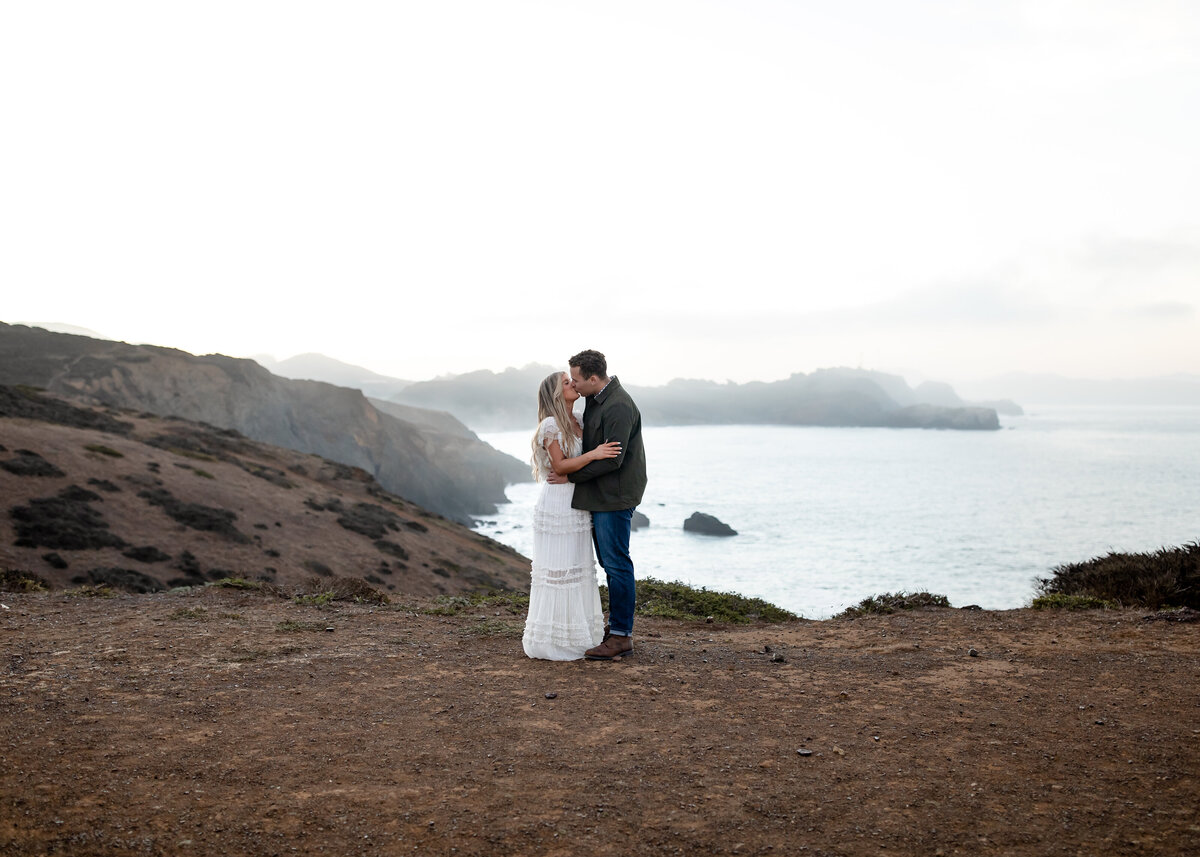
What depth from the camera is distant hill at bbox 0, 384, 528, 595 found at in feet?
69.4

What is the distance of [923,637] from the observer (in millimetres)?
7777

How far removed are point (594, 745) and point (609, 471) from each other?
225cm

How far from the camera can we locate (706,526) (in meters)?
69.7

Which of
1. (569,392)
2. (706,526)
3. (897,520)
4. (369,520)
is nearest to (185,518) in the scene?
(369,520)

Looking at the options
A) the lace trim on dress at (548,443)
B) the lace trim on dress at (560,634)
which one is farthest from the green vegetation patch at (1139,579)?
the lace trim on dress at (548,443)

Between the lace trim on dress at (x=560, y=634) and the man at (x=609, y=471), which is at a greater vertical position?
the man at (x=609, y=471)

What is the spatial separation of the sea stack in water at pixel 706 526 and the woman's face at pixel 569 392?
2527 inches

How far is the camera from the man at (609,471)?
6.16 metres

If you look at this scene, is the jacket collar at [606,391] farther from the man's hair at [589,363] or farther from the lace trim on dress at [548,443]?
the lace trim on dress at [548,443]

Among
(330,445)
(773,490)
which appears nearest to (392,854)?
(330,445)

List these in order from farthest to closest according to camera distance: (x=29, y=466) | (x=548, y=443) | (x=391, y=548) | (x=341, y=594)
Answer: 1. (x=391, y=548)
2. (x=29, y=466)
3. (x=341, y=594)
4. (x=548, y=443)

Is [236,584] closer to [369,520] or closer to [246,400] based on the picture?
[369,520]

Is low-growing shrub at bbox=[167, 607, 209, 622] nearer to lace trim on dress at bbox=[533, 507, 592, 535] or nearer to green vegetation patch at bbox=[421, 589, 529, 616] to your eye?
green vegetation patch at bbox=[421, 589, 529, 616]

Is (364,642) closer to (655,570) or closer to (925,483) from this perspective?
(655,570)
